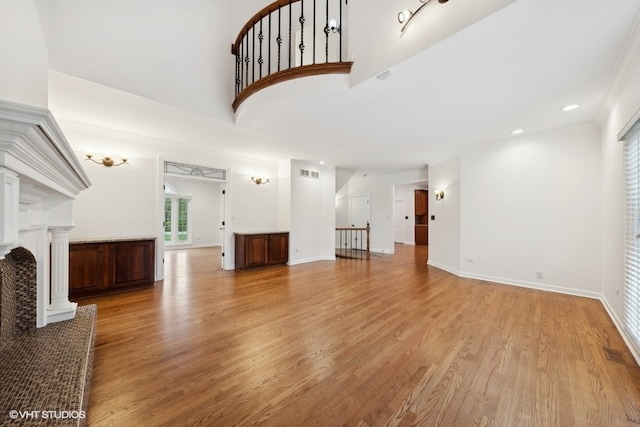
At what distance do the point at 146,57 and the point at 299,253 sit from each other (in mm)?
4852

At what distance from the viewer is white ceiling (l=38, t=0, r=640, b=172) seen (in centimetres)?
191

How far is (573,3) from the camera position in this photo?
160 cm

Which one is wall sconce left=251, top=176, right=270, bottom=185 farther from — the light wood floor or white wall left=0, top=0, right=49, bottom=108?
white wall left=0, top=0, right=49, bottom=108

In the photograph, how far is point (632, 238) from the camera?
7.66 ft

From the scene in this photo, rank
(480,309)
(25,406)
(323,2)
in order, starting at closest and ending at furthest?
1. (25,406)
2. (480,309)
3. (323,2)

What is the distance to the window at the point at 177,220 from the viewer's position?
9.08 m

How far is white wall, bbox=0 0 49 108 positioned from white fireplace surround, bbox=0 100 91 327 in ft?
1.06

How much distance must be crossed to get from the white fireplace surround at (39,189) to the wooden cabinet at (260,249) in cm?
320

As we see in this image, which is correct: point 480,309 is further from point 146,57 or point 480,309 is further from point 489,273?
point 146,57

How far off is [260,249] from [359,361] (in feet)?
13.4

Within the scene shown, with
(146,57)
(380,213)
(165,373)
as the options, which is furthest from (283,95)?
(380,213)

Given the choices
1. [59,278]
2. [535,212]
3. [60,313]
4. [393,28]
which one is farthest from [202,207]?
[535,212]

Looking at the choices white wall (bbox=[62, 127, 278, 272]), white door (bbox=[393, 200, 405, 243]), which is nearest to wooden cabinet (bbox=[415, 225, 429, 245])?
white door (bbox=[393, 200, 405, 243])

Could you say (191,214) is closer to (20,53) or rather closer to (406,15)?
(20,53)
